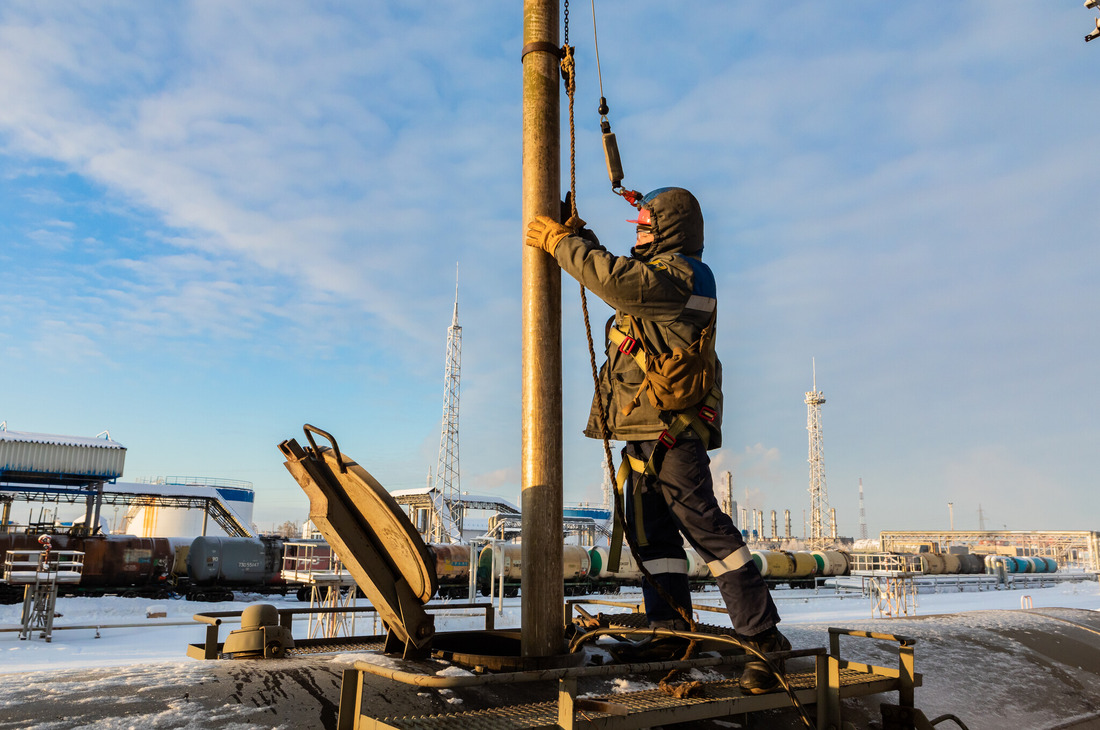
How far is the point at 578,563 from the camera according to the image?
29.5 meters

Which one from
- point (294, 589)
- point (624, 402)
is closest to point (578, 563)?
point (294, 589)

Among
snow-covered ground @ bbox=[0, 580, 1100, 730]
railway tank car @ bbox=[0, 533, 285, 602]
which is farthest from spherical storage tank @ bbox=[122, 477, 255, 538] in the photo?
snow-covered ground @ bbox=[0, 580, 1100, 730]

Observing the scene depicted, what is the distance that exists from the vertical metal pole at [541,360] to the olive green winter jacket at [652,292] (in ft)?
0.91

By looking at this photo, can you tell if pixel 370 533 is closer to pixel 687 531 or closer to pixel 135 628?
pixel 687 531

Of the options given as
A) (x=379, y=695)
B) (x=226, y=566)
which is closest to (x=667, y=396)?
(x=379, y=695)

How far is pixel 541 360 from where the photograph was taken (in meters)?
3.47

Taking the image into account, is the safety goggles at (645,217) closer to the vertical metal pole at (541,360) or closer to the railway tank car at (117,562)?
the vertical metal pole at (541,360)

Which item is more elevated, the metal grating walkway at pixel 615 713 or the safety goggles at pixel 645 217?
the safety goggles at pixel 645 217

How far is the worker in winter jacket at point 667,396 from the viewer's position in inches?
124

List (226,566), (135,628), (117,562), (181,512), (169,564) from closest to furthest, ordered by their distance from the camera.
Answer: (135,628) < (117,562) < (226,566) < (169,564) < (181,512)

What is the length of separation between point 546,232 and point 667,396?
3.17 feet

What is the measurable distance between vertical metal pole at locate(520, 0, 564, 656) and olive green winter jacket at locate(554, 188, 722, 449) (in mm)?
277

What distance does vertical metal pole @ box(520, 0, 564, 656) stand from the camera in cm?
321

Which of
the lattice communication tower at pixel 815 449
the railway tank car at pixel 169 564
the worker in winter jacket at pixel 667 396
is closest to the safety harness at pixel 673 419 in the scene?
the worker in winter jacket at pixel 667 396
